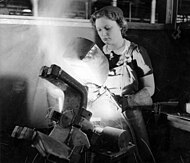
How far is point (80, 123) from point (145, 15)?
248cm

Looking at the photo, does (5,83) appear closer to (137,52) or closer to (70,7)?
(70,7)

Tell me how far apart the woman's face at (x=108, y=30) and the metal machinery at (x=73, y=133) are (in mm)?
396

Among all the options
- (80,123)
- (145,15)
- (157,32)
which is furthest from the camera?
(145,15)

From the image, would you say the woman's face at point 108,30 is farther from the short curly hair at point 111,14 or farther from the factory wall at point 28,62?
the factory wall at point 28,62

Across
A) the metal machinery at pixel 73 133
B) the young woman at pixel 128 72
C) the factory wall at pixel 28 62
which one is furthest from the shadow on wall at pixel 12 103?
the young woman at pixel 128 72

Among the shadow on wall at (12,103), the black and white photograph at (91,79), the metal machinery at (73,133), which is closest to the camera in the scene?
the metal machinery at (73,133)

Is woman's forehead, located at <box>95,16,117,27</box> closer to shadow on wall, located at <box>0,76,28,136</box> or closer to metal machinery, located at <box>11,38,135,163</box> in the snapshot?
metal machinery, located at <box>11,38,135,163</box>

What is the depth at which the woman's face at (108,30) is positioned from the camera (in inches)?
107

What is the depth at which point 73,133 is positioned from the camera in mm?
2209

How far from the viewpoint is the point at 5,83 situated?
275 cm

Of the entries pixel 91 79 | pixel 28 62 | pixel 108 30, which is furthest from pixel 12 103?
pixel 108 30

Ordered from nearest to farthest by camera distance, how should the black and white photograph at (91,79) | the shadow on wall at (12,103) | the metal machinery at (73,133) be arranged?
the metal machinery at (73,133) → the black and white photograph at (91,79) → the shadow on wall at (12,103)

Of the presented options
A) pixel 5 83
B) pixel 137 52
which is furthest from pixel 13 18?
pixel 137 52

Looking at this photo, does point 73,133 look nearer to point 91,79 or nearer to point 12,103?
point 91,79
